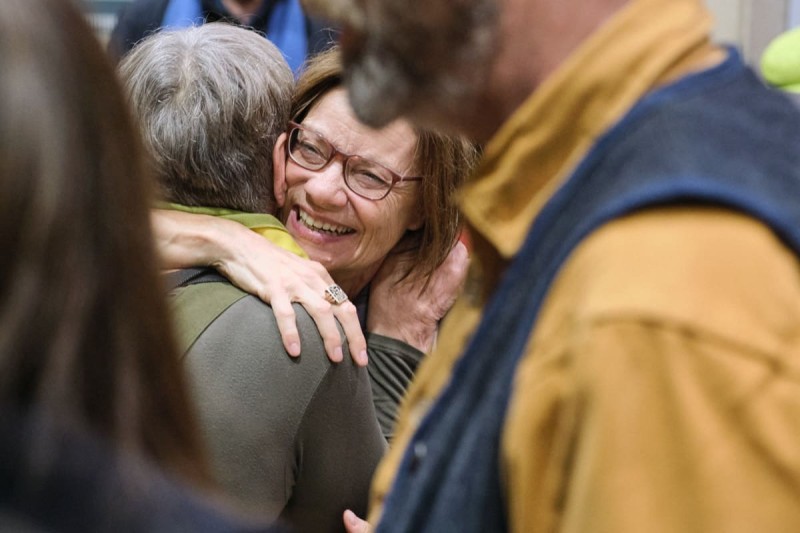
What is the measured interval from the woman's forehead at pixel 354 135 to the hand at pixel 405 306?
255 mm

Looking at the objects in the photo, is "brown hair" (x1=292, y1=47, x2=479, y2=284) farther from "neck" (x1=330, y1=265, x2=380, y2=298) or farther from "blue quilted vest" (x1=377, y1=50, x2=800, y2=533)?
"blue quilted vest" (x1=377, y1=50, x2=800, y2=533)

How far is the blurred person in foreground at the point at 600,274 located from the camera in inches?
28.7

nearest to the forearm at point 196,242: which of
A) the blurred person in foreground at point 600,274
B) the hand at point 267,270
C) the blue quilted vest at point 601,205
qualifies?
the hand at point 267,270

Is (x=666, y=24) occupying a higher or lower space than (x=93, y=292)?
higher

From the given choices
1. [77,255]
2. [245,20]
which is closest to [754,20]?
[245,20]

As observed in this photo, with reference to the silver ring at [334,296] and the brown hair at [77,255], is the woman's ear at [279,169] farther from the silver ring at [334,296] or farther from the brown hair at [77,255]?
the brown hair at [77,255]

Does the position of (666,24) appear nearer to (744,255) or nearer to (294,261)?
(744,255)

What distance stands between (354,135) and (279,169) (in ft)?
0.48

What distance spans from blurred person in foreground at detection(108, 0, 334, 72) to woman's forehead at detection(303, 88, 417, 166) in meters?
0.52

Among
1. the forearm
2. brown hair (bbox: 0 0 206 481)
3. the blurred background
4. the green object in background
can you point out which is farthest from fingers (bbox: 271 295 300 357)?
the blurred background

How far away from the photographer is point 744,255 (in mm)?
755

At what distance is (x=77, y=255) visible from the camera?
0.71m

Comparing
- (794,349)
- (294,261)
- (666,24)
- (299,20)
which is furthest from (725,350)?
(299,20)

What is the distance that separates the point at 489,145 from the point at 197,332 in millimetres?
657
